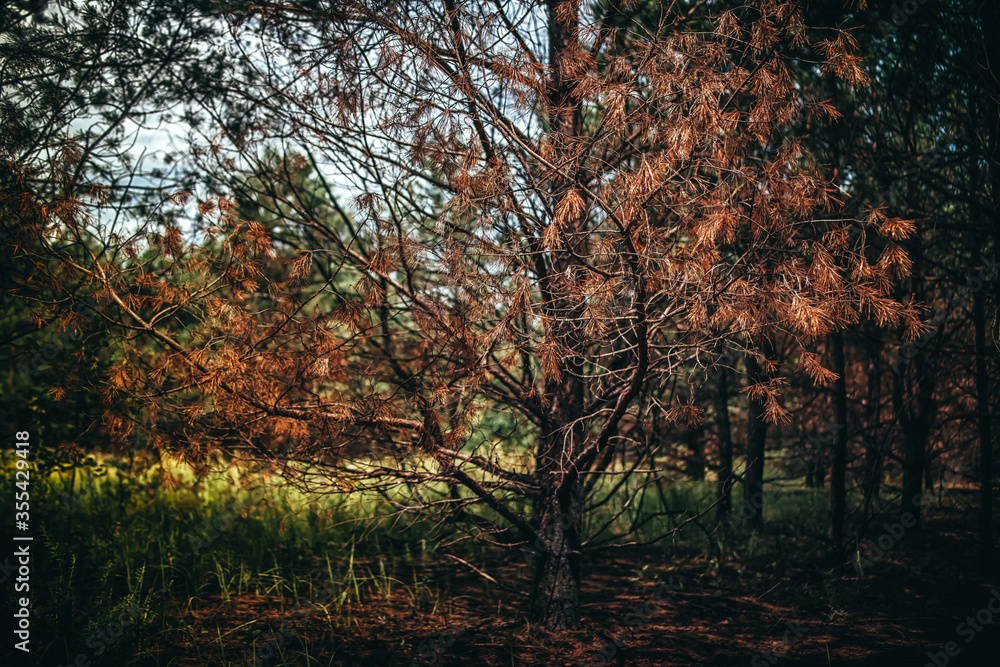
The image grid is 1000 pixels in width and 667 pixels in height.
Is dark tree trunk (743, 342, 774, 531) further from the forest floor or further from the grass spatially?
the forest floor

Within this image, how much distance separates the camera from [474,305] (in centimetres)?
316

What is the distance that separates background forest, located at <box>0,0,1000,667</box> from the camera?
2836mm

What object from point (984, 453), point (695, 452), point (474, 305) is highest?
point (474, 305)

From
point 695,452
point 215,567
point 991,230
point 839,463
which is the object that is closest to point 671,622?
point 839,463

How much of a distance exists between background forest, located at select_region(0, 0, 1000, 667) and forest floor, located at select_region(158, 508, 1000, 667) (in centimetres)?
3

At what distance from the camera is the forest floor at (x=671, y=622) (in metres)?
3.26

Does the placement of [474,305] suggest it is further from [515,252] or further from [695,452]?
[695,452]

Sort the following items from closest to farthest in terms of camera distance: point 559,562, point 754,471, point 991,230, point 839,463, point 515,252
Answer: point 515,252
point 559,562
point 991,230
point 839,463
point 754,471

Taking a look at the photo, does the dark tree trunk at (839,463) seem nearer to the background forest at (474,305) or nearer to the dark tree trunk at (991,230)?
the background forest at (474,305)

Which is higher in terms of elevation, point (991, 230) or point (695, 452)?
point (991, 230)

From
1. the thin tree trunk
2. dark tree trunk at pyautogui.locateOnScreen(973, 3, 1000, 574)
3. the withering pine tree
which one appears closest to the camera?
the withering pine tree

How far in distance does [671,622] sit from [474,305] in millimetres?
2673

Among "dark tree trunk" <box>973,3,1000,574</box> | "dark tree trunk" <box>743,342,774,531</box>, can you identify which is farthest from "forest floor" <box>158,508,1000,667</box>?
"dark tree trunk" <box>743,342,774,531</box>

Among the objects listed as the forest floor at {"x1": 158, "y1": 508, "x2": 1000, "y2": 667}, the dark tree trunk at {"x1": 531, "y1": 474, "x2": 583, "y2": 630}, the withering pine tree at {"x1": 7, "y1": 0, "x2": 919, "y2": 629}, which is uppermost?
the withering pine tree at {"x1": 7, "y1": 0, "x2": 919, "y2": 629}
